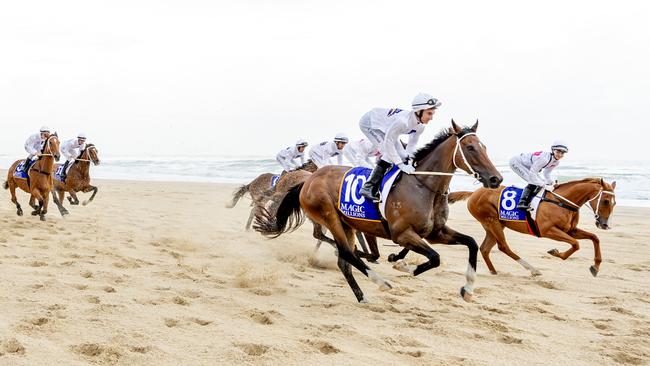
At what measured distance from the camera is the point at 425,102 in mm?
6328

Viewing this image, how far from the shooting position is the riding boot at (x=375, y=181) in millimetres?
6668

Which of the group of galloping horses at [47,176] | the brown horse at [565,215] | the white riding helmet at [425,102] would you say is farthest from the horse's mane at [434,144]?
the group of galloping horses at [47,176]

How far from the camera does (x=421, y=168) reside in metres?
6.59

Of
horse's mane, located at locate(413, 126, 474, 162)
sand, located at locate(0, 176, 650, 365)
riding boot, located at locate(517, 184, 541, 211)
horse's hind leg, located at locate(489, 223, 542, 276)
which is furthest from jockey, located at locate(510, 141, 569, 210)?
horse's mane, located at locate(413, 126, 474, 162)

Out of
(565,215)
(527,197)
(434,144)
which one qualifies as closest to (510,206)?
(527,197)

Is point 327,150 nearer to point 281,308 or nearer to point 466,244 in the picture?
point 466,244

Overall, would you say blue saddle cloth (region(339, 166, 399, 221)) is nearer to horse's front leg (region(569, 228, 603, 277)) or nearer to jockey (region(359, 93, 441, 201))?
jockey (region(359, 93, 441, 201))

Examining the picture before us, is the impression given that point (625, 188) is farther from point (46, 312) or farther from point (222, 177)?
point (46, 312)

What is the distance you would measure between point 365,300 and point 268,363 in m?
2.44

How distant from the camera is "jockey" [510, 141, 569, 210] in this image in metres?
9.38

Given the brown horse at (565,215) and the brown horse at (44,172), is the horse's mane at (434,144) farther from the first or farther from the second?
the brown horse at (44,172)

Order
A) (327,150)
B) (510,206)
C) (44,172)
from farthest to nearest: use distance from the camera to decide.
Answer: (44,172) → (327,150) → (510,206)

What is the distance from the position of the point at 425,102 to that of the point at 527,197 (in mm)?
4225

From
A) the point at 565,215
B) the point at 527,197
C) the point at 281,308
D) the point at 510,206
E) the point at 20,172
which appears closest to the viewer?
the point at 281,308
